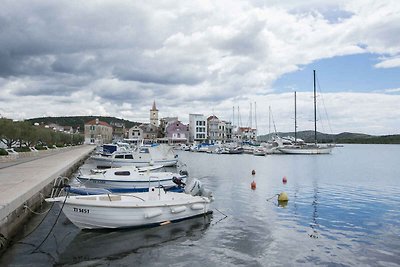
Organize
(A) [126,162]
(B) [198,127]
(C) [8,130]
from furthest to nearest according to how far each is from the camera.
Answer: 1. (B) [198,127]
2. (A) [126,162]
3. (C) [8,130]

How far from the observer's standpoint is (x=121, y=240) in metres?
13.0

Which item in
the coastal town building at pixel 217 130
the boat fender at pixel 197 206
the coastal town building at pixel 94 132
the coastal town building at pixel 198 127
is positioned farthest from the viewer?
the coastal town building at pixel 94 132

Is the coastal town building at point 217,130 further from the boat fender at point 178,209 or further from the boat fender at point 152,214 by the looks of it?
the boat fender at point 152,214

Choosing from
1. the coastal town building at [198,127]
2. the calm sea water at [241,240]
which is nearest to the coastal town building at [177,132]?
the coastal town building at [198,127]

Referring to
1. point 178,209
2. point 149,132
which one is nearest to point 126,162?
point 178,209

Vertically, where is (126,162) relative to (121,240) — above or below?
above

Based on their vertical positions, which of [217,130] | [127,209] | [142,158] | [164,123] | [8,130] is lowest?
[127,209]

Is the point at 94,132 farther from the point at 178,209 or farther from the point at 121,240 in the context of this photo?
the point at 121,240

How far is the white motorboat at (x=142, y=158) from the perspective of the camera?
43.8m

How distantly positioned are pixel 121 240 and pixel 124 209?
3.85ft

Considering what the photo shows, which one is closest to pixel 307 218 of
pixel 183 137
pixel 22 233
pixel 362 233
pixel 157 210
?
pixel 362 233

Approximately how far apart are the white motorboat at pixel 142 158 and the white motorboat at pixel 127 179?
1943 cm

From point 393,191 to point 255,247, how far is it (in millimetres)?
19355

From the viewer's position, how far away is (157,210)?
14.4m
